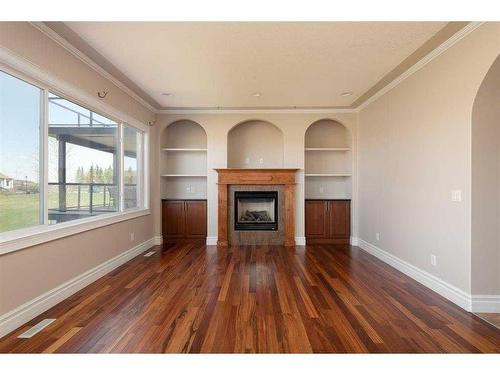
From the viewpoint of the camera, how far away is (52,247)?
2553mm

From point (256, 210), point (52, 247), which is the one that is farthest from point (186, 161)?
point (52, 247)

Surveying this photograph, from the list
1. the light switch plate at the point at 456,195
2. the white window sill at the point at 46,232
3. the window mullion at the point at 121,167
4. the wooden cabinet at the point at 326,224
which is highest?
the window mullion at the point at 121,167

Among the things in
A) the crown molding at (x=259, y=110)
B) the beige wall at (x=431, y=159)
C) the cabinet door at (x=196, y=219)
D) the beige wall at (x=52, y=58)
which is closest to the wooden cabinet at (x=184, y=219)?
the cabinet door at (x=196, y=219)

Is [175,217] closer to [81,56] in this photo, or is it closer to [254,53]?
[81,56]

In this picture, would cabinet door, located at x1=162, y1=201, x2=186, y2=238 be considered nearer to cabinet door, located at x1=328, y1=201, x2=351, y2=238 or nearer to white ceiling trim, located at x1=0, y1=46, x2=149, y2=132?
white ceiling trim, located at x1=0, y1=46, x2=149, y2=132

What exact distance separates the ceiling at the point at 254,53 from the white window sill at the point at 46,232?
1912 mm

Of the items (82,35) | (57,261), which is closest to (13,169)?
(57,261)

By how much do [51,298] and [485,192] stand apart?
4.23 meters

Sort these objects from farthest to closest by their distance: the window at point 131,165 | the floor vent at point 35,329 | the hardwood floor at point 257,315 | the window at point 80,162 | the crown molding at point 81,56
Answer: the window at point 131,165 → the window at point 80,162 → the crown molding at point 81,56 → the floor vent at point 35,329 → the hardwood floor at point 257,315

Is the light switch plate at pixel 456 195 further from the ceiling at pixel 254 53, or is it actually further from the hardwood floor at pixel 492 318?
the ceiling at pixel 254 53

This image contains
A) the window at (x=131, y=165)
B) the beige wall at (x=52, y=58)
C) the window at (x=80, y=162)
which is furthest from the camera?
the window at (x=131, y=165)

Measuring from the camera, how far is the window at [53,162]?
2211mm

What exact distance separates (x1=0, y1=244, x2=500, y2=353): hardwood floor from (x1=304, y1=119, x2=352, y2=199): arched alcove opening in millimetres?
2098

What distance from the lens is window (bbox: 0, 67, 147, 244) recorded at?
7.25 ft
